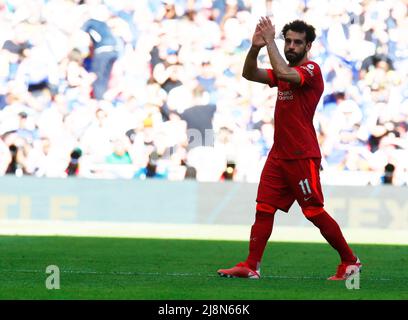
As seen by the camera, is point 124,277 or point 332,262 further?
point 332,262

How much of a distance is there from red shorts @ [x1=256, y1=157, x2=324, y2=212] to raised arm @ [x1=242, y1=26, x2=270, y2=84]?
0.67m

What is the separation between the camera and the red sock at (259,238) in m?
8.63

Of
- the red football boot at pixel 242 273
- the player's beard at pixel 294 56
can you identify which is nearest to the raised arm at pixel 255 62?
the player's beard at pixel 294 56

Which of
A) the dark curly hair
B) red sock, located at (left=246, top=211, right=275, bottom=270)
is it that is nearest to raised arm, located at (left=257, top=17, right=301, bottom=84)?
the dark curly hair

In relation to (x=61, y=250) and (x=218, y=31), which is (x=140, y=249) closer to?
(x=61, y=250)

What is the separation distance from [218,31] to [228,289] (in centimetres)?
986

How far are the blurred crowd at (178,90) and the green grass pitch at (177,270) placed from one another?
3084mm

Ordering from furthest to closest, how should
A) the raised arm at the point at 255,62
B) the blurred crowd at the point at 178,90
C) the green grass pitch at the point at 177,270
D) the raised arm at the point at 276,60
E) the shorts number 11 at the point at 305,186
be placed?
the blurred crowd at the point at 178,90, the shorts number 11 at the point at 305,186, the raised arm at the point at 255,62, the raised arm at the point at 276,60, the green grass pitch at the point at 177,270

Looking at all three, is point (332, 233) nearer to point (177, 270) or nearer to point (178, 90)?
point (177, 270)

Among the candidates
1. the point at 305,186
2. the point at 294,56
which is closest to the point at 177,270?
the point at 305,186

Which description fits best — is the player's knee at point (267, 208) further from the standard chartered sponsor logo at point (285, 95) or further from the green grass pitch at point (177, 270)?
the standard chartered sponsor logo at point (285, 95)

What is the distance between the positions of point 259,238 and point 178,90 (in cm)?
826

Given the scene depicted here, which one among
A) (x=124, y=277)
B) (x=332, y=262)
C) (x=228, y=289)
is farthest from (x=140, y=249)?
(x=228, y=289)

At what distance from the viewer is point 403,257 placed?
Result: 11.5 metres
